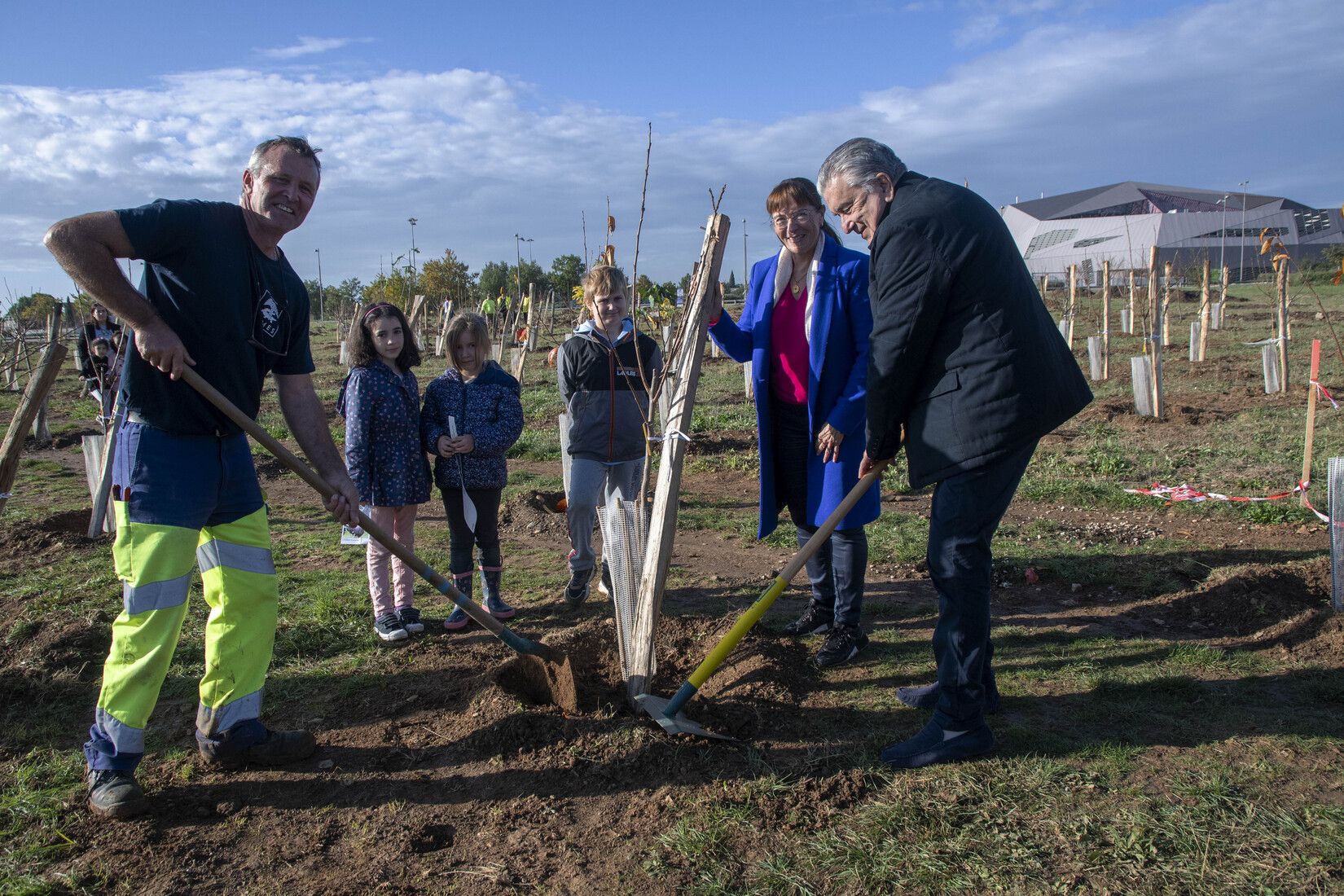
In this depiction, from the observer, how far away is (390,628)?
3.95m

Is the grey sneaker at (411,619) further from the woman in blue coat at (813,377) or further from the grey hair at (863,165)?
the grey hair at (863,165)

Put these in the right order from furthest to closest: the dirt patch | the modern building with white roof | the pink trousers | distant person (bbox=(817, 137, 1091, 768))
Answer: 1. the modern building with white roof
2. the dirt patch
3. the pink trousers
4. distant person (bbox=(817, 137, 1091, 768))

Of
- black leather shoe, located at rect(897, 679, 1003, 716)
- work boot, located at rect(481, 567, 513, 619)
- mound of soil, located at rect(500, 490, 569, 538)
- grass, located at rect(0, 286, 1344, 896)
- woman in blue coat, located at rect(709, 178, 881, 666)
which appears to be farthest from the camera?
mound of soil, located at rect(500, 490, 569, 538)

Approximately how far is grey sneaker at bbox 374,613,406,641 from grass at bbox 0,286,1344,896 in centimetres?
7

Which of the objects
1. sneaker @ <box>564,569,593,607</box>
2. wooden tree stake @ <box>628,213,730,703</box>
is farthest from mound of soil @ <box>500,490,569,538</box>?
wooden tree stake @ <box>628,213,730,703</box>

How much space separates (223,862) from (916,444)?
97.7 inches

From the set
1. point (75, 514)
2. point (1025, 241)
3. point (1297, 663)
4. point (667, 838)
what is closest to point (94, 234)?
point (667, 838)

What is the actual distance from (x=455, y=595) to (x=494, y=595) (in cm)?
128

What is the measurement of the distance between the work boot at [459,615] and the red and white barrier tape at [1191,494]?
5185mm

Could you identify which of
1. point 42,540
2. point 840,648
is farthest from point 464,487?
point 42,540

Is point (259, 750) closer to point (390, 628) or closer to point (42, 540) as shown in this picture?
point (390, 628)

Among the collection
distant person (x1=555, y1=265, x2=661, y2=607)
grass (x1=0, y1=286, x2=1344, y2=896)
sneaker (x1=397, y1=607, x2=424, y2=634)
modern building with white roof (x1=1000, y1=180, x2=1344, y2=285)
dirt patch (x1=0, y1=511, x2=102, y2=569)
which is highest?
modern building with white roof (x1=1000, y1=180, x2=1344, y2=285)

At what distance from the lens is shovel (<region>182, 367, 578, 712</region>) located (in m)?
2.51

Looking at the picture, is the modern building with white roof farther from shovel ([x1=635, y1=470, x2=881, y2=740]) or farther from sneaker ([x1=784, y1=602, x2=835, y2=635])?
shovel ([x1=635, y1=470, x2=881, y2=740])
